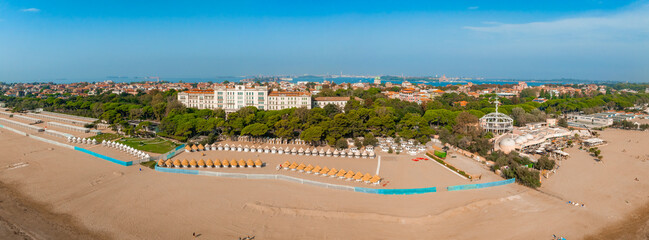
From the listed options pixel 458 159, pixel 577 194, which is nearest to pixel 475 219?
pixel 577 194

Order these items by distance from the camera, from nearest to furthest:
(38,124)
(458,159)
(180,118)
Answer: (458,159) < (180,118) < (38,124)

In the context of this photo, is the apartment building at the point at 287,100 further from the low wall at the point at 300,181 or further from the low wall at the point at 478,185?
the low wall at the point at 478,185

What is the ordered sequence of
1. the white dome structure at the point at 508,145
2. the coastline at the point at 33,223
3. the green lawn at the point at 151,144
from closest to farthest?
the coastline at the point at 33,223 < the white dome structure at the point at 508,145 < the green lawn at the point at 151,144

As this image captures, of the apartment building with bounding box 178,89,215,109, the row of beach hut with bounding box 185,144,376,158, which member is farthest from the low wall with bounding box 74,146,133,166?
the apartment building with bounding box 178,89,215,109

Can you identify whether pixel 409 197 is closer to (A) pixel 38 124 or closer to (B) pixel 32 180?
(B) pixel 32 180

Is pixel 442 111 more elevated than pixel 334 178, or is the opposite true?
pixel 442 111

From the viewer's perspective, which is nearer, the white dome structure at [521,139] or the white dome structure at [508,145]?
the white dome structure at [508,145]

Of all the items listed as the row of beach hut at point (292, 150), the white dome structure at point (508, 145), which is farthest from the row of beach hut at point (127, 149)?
the white dome structure at point (508, 145)

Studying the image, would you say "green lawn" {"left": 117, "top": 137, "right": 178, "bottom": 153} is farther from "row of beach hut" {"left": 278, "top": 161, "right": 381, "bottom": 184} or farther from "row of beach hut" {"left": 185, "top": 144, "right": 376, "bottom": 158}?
"row of beach hut" {"left": 278, "top": 161, "right": 381, "bottom": 184}
